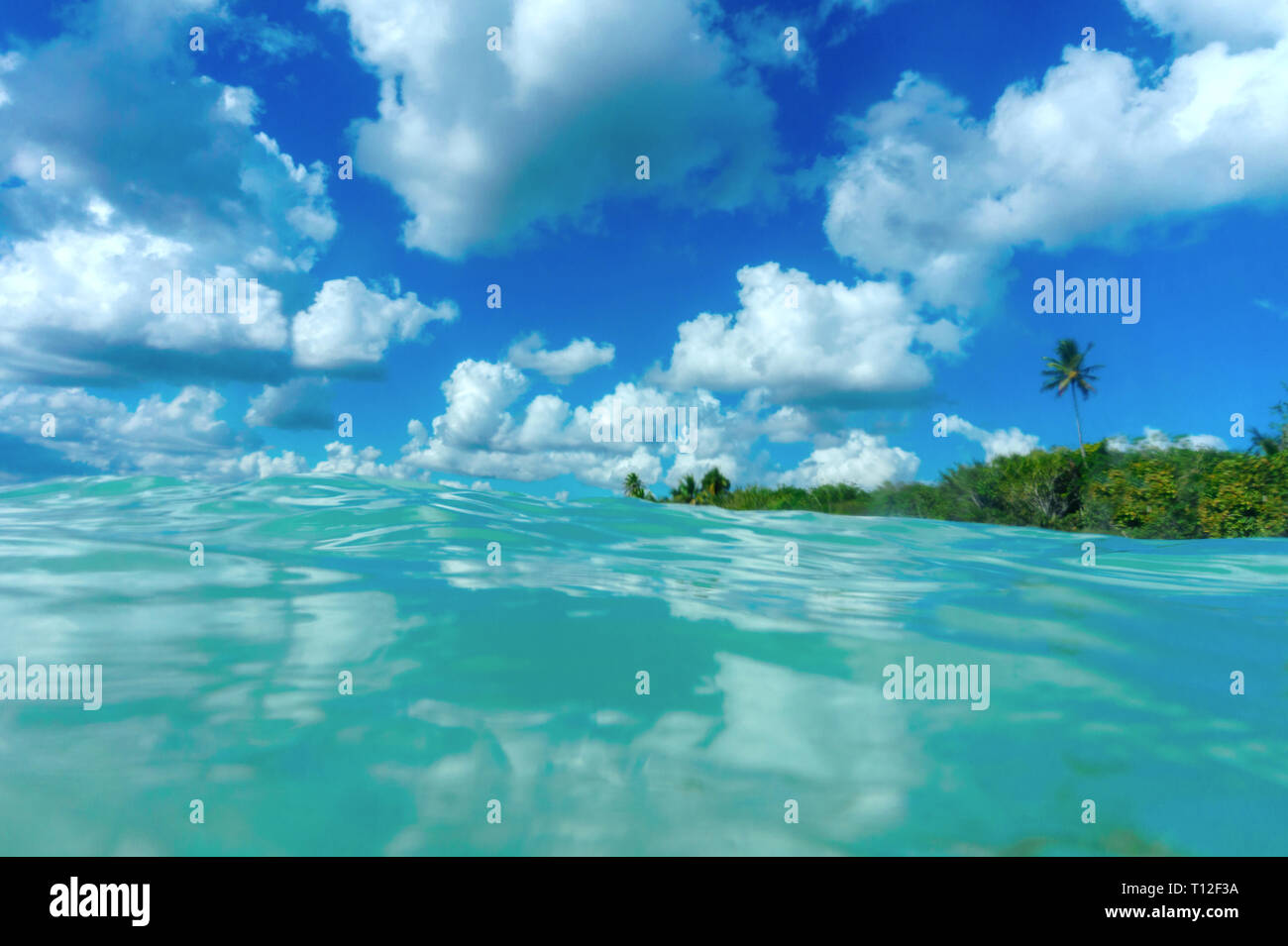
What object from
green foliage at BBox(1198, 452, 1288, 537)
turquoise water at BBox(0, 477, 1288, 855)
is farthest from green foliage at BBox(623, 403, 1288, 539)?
turquoise water at BBox(0, 477, 1288, 855)

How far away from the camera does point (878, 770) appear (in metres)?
4.57

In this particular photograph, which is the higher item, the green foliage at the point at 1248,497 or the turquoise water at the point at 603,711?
the green foliage at the point at 1248,497

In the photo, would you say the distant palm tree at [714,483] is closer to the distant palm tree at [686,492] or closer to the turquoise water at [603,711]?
the distant palm tree at [686,492]

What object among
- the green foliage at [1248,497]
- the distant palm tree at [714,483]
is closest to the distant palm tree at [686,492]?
the distant palm tree at [714,483]

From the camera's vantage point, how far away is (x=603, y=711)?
5.16m

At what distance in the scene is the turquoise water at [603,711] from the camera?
4.09 meters

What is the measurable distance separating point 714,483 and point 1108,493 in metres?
31.4

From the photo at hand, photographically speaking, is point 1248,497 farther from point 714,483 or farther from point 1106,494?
point 714,483

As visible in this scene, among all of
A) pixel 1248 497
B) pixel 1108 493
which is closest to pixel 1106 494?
pixel 1108 493

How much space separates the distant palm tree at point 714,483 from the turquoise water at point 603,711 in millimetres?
45250

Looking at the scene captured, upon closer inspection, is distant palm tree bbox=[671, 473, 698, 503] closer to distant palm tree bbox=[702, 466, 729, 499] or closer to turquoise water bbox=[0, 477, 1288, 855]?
distant palm tree bbox=[702, 466, 729, 499]

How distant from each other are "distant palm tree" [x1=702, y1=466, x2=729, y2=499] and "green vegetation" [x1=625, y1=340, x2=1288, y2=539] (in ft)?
53.8
